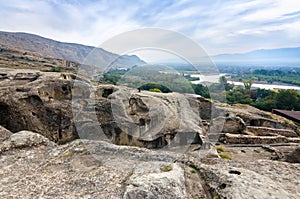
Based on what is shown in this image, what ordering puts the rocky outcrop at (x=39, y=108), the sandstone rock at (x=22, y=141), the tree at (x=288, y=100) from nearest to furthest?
1. the sandstone rock at (x=22, y=141)
2. the rocky outcrop at (x=39, y=108)
3. the tree at (x=288, y=100)

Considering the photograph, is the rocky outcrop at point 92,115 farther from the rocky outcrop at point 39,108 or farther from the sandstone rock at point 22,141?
the sandstone rock at point 22,141

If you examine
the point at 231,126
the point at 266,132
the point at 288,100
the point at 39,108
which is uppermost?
the point at 39,108

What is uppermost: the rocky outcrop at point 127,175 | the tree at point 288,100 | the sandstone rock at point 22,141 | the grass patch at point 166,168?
the sandstone rock at point 22,141

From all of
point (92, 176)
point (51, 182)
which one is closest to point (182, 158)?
point (92, 176)

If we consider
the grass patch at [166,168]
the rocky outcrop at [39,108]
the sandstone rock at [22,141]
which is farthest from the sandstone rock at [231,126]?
the sandstone rock at [22,141]

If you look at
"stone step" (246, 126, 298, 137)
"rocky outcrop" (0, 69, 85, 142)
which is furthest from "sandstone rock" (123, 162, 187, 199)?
"stone step" (246, 126, 298, 137)

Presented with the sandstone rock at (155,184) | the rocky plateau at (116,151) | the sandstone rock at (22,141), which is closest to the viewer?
the sandstone rock at (155,184)

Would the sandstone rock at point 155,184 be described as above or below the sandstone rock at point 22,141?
below

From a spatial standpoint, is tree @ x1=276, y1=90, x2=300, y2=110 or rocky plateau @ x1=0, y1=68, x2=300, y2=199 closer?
rocky plateau @ x1=0, y1=68, x2=300, y2=199

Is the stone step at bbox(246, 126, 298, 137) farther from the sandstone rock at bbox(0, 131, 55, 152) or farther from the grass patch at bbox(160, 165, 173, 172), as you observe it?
the sandstone rock at bbox(0, 131, 55, 152)

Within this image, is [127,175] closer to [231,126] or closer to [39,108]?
[39,108]

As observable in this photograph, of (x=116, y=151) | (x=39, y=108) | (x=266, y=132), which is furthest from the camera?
(x=266, y=132)

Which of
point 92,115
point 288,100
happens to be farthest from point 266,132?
point 288,100

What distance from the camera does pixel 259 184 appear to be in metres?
5.00
